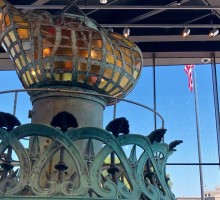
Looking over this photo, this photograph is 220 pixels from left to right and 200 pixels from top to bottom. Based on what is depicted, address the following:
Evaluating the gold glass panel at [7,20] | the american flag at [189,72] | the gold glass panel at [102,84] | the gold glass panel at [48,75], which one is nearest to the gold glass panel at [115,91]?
the gold glass panel at [102,84]

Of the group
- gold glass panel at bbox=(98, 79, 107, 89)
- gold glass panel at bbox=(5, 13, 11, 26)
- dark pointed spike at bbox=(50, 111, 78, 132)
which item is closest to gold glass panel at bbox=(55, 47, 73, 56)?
gold glass panel at bbox=(98, 79, 107, 89)

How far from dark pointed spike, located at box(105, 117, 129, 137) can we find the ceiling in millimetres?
7629

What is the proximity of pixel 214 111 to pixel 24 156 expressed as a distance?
1121 cm

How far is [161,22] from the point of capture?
12.5 m

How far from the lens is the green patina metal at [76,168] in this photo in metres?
2.77

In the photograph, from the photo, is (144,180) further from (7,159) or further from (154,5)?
(154,5)

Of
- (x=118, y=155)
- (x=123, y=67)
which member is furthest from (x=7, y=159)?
(x=123, y=67)

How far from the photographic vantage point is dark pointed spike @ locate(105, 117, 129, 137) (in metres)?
3.01

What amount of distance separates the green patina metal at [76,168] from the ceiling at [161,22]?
7.64 meters

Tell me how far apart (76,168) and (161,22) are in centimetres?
1005

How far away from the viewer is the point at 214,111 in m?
13.5

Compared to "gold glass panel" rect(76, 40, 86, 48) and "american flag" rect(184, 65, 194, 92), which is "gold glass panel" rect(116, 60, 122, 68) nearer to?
"gold glass panel" rect(76, 40, 86, 48)

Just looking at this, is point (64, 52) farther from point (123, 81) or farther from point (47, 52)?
point (123, 81)

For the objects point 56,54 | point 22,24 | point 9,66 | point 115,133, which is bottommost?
point 115,133
